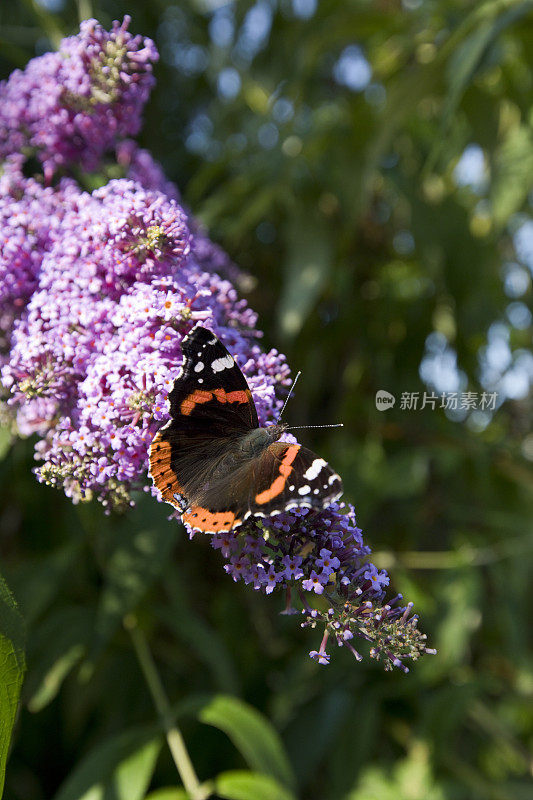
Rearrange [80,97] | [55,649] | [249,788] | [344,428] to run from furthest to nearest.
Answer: [344,428] < [55,649] < [249,788] < [80,97]

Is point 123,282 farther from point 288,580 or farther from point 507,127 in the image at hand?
point 507,127

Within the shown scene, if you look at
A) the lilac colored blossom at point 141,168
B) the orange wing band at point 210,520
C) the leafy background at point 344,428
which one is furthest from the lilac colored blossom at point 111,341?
the leafy background at point 344,428

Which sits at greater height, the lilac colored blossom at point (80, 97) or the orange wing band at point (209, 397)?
the lilac colored blossom at point (80, 97)

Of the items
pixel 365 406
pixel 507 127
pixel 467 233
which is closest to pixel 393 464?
pixel 365 406

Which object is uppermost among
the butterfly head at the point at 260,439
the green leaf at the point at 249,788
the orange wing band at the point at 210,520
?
the butterfly head at the point at 260,439

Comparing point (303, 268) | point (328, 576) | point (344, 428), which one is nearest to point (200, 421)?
point (328, 576)

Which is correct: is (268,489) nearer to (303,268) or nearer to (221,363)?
(221,363)

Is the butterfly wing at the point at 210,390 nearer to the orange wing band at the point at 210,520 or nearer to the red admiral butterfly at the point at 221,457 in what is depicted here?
the red admiral butterfly at the point at 221,457
